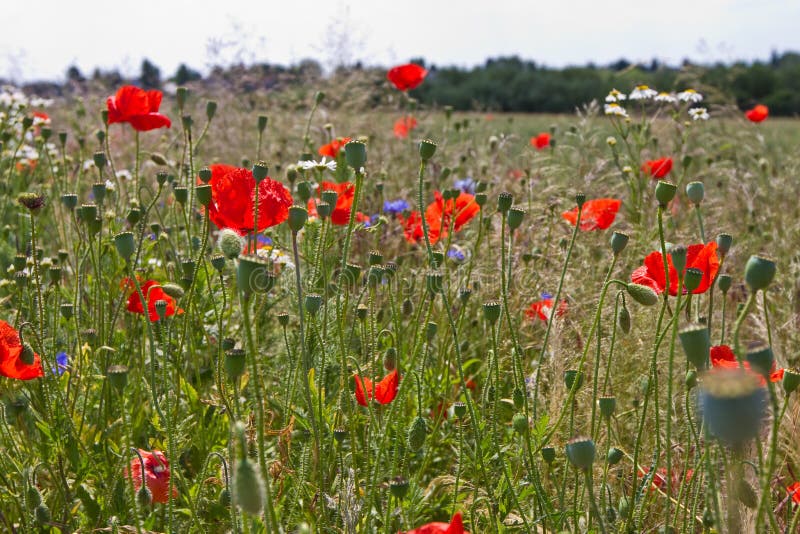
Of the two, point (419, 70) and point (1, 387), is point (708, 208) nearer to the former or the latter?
point (419, 70)

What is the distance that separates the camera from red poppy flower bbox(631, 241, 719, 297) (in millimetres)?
1506

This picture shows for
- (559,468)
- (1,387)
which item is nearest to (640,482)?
(559,468)

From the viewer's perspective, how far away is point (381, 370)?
1994 mm

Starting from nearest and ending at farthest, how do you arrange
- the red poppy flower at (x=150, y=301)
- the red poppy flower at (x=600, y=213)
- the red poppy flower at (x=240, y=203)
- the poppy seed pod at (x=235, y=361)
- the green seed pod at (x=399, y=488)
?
the poppy seed pod at (x=235, y=361) < the green seed pod at (x=399, y=488) < the red poppy flower at (x=240, y=203) < the red poppy flower at (x=150, y=301) < the red poppy flower at (x=600, y=213)

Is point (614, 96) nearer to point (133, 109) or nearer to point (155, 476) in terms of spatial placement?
point (133, 109)

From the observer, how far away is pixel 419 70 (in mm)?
3871

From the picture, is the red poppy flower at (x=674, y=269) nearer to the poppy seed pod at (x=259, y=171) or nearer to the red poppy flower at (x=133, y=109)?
the poppy seed pod at (x=259, y=171)

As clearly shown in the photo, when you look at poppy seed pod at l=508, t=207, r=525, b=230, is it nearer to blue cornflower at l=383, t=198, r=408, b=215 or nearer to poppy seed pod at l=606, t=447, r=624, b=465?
poppy seed pod at l=606, t=447, r=624, b=465

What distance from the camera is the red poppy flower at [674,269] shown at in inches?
59.3

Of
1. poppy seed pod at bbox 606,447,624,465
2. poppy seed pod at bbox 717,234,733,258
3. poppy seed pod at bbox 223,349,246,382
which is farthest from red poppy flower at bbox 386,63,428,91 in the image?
poppy seed pod at bbox 223,349,246,382

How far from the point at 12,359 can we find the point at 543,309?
134 centimetres

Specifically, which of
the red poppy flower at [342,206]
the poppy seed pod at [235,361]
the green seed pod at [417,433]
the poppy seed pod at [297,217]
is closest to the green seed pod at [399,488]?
the green seed pod at [417,433]

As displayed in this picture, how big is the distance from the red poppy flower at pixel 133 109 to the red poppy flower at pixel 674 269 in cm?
163

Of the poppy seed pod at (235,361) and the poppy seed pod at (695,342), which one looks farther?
the poppy seed pod at (235,361)
